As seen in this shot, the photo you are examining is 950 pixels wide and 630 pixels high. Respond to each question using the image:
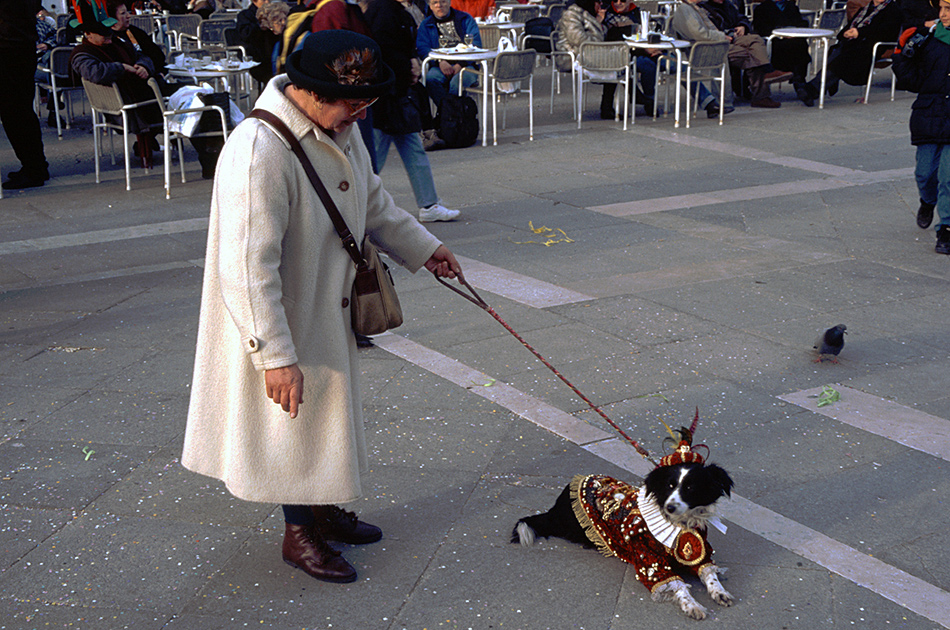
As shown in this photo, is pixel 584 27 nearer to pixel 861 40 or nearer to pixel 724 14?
pixel 724 14

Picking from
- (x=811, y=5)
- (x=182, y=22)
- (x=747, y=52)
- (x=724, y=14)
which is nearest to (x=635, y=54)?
(x=747, y=52)

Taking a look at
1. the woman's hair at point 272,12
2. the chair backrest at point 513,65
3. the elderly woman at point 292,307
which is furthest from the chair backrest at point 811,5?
the elderly woman at point 292,307

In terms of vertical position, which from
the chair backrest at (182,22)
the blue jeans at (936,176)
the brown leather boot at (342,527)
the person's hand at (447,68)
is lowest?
the brown leather boot at (342,527)

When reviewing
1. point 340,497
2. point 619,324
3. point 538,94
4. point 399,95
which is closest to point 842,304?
point 619,324

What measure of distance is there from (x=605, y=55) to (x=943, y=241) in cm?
566

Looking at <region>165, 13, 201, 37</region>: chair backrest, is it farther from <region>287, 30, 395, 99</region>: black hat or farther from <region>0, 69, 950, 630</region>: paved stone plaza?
<region>287, 30, 395, 99</region>: black hat

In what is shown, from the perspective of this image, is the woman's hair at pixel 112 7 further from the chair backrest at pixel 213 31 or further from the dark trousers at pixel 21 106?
the chair backrest at pixel 213 31

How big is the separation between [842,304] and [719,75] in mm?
6824

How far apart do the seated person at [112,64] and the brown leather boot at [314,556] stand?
7.05 metres

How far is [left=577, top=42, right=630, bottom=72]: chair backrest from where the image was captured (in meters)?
11.6

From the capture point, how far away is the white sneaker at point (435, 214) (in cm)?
790

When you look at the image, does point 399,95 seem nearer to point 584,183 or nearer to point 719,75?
point 584,183

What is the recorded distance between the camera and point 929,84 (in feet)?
22.5

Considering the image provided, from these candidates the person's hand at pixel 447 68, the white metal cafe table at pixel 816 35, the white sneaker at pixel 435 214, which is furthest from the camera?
the white metal cafe table at pixel 816 35
